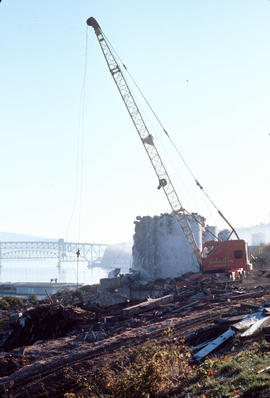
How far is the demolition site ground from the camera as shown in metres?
9.31

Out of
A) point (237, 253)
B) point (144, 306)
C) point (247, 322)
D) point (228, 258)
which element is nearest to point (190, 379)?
point (247, 322)

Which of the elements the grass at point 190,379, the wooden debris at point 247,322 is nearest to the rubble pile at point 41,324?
the wooden debris at point 247,322

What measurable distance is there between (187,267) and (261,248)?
26.2 m

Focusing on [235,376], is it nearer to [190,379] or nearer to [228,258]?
[190,379]

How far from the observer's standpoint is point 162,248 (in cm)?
6938

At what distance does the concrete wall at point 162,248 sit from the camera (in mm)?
64812

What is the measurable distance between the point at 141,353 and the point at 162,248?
58.5 metres

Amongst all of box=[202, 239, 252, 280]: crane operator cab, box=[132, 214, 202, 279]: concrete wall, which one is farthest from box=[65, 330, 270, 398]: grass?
box=[132, 214, 202, 279]: concrete wall

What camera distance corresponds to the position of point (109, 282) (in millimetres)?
50469

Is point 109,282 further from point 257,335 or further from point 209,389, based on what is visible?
point 209,389

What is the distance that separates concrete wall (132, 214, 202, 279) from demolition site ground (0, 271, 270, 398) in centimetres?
4030

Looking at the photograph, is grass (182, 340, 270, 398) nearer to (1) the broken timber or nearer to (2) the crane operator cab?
(1) the broken timber

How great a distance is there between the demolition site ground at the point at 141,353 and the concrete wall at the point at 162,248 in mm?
40302

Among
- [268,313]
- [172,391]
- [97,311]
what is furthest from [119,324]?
[172,391]
